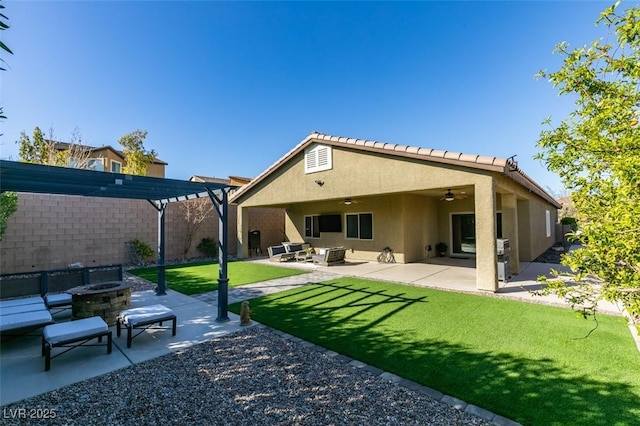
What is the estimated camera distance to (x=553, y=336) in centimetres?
522

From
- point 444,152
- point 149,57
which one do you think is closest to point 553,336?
point 444,152

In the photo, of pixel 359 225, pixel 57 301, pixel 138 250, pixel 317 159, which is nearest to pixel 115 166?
pixel 138 250

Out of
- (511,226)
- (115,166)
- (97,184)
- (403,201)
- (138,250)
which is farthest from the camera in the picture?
(115,166)

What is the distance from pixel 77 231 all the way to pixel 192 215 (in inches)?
217

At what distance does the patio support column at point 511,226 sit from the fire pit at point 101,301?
12472 millimetres

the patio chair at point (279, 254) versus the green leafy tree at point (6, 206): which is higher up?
the green leafy tree at point (6, 206)

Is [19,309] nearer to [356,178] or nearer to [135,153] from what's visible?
[356,178]

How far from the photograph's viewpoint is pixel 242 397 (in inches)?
142

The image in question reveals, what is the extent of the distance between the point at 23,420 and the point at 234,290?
612 cm

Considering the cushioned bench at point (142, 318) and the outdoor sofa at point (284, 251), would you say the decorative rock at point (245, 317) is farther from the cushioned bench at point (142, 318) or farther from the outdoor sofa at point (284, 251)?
the outdoor sofa at point (284, 251)

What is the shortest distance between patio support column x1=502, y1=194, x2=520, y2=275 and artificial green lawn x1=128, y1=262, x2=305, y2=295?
8.31 meters

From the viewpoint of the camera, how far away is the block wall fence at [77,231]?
11305mm

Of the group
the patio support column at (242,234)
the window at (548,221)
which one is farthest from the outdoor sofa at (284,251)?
the window at (548,221)

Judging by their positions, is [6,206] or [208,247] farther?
[208,247]
